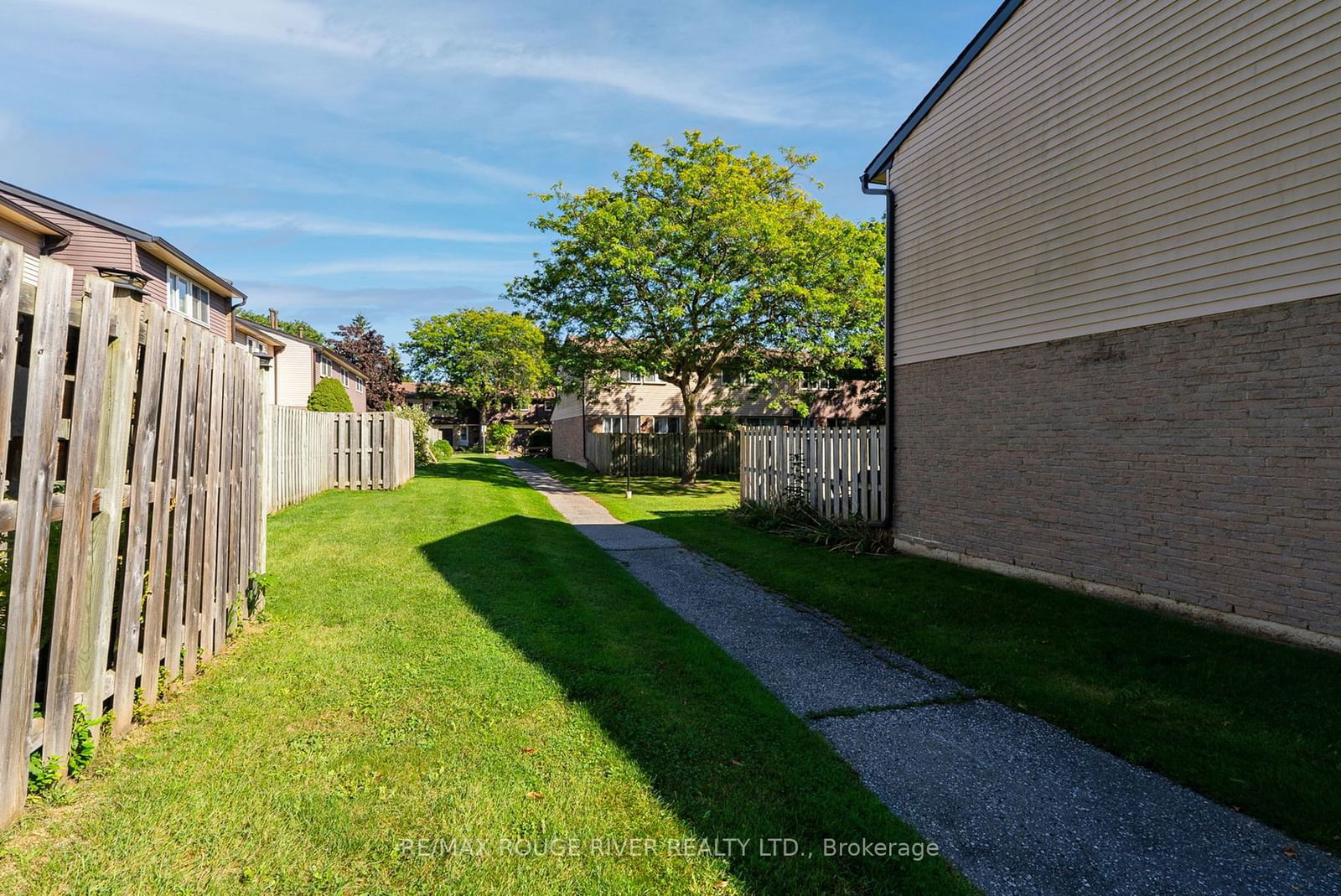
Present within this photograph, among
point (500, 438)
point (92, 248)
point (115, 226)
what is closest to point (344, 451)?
point (115, 226)

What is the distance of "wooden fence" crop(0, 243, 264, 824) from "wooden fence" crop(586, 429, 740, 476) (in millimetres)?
22462

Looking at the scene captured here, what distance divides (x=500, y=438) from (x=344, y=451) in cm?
4183

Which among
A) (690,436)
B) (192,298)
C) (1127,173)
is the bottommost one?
(690,436)

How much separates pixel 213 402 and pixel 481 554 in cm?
436

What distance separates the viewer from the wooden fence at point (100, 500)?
8.25 feet

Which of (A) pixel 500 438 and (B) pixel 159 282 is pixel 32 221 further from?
(A) pixel 500 438

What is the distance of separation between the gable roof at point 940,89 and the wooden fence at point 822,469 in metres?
4.38

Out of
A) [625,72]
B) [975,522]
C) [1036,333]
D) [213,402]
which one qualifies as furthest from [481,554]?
[625,72]

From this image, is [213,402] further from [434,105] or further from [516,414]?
[516,414]

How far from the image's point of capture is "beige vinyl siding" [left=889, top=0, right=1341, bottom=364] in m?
5.51

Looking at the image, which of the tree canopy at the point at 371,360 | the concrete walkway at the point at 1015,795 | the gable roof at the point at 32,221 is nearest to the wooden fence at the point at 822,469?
the concrete walkway at the point at 1015,795

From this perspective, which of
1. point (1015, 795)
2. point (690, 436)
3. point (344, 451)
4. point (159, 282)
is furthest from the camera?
point (690, 436)

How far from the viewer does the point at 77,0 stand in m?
7.63

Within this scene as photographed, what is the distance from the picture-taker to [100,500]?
10.0 feet
